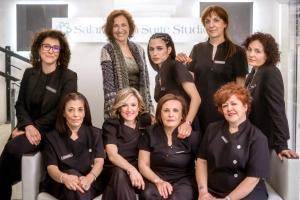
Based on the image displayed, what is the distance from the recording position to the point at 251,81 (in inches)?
118

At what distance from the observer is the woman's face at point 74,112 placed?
2.94 m

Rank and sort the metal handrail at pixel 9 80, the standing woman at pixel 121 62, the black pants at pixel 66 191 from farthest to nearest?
the metal handrail at pixel 9 80 < the standing woman at pixel 121 62 < the black pants at pixel 66 191

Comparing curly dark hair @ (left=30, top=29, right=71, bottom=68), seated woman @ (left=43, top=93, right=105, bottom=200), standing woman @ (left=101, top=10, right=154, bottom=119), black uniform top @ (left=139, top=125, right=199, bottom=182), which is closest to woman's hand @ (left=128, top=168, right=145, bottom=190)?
black uniform top @ (left=139, top=125, right=199, bottom=182)

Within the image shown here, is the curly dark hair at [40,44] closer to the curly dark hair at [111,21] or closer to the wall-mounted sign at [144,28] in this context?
the curly dark hair at [111,21]

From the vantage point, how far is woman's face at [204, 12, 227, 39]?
319cm

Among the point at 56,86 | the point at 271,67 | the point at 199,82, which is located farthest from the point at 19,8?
the point at 271,67

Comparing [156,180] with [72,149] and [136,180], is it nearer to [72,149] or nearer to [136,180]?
[136,180]

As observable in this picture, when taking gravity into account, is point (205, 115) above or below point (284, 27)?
below

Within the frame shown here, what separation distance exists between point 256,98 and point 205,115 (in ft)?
1.61

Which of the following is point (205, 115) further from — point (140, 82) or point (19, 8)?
point (19, 8)

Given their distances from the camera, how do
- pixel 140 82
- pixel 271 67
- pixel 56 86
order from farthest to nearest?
pixel 140 82 → pixel 56 86 → pixel 271 67

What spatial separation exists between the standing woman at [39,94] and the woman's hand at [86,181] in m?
0.45

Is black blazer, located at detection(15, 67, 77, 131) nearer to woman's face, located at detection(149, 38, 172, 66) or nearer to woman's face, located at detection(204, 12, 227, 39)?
woman's face, located at detection(149, 38, 172, 66)

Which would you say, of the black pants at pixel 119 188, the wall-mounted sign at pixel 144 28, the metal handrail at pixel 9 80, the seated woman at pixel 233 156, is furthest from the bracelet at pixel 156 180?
the metal handrail at pixel 9 80
